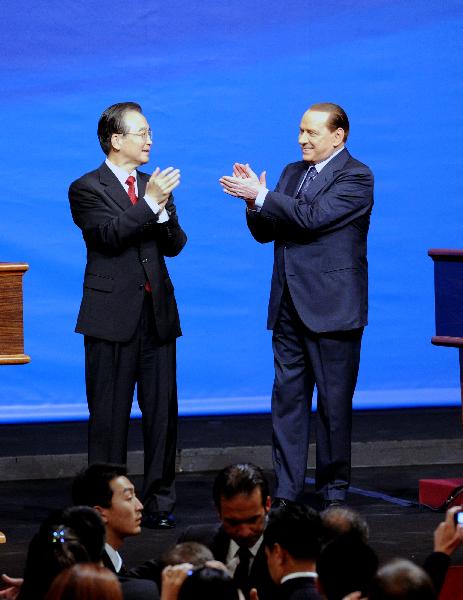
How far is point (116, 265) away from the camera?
19.6ft

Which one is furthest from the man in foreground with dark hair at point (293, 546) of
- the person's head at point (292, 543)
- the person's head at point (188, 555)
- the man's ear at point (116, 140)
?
the man's ear at point (116, 140)

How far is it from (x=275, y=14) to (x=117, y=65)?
873 millimetres

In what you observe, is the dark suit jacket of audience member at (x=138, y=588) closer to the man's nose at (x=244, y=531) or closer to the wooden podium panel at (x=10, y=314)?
the man's nose at (x=244, y=531)

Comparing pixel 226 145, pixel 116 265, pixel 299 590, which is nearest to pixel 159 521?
pixel 116 265

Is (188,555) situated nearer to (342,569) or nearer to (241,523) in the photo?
(342,569)

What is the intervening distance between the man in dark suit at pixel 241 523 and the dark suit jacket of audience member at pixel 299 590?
1.38ft

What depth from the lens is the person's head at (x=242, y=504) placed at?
14.0ft

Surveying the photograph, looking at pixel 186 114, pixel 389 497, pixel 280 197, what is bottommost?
pixel 389 497

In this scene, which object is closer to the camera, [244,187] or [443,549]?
[443,549]

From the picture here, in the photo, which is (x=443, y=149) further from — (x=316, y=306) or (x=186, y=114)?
(x=316, y=306)

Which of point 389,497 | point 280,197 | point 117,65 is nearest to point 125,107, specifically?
point 280,197

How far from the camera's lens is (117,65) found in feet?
27.8

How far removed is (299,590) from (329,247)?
251 cm

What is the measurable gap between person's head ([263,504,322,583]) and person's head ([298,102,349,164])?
2.48 metres
